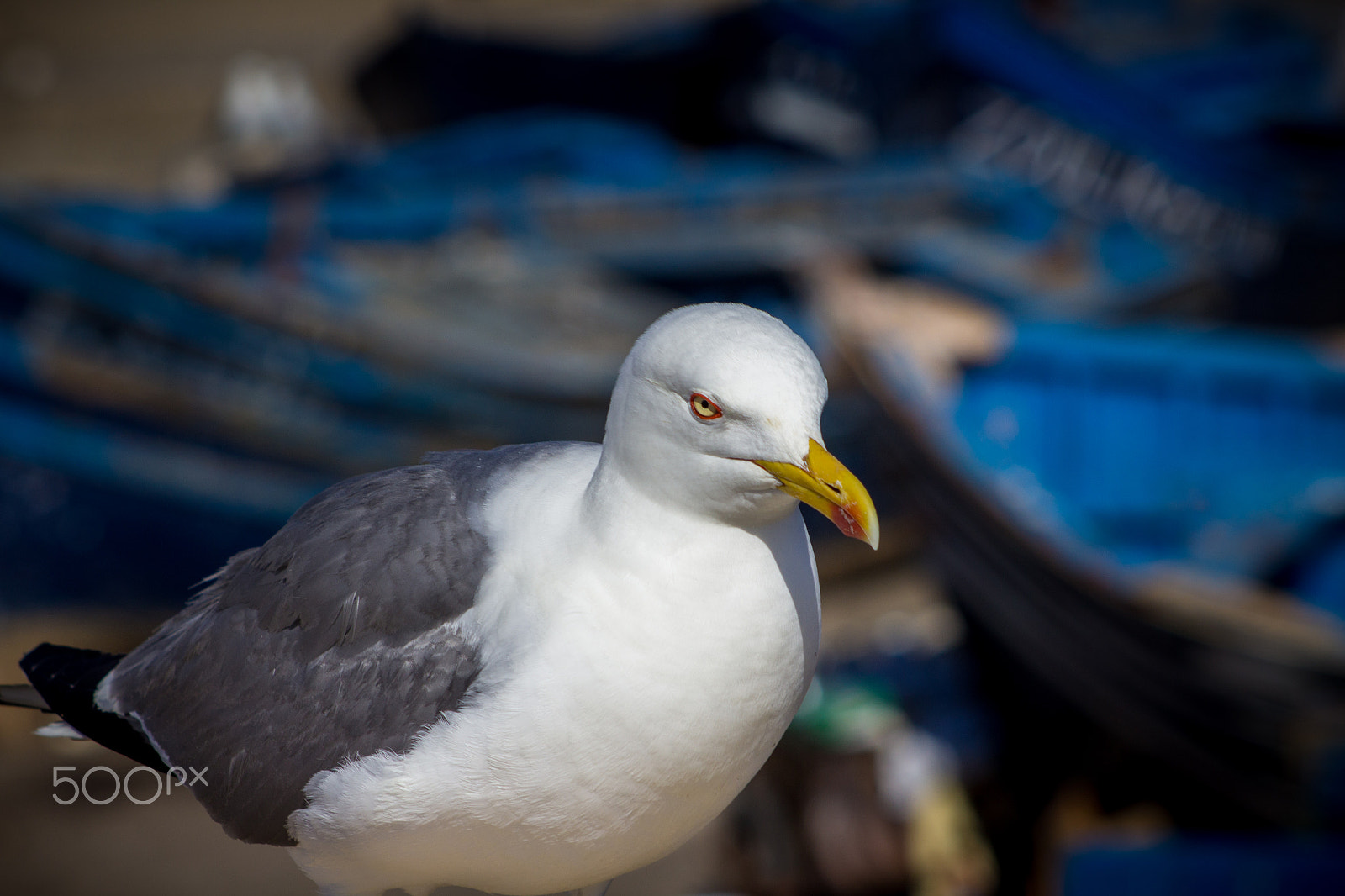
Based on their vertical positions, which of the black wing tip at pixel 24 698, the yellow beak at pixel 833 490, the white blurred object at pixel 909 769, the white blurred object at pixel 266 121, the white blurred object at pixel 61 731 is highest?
the white blurred object at pixel 266 121

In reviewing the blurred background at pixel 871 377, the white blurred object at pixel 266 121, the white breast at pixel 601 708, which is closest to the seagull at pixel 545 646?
the white breast at pixel 601 708

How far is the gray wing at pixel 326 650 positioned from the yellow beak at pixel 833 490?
1.52ft

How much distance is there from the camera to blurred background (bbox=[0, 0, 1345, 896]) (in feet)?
14.3

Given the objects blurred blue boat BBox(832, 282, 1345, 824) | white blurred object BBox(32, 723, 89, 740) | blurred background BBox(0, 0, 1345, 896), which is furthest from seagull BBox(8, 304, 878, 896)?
blurred blue boat BBox(832, 282, 1345, 824)

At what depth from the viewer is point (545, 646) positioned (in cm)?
145

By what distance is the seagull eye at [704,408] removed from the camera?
1354mm

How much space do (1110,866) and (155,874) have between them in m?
3.40

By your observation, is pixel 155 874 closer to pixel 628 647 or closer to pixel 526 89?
pixel 628 647

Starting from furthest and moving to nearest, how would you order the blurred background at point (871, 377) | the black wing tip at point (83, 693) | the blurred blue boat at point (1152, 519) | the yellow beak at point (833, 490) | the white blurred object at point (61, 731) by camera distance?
1. the blurred background at point (871, 377)
2. the blurred blue boat at point (1152, 519)
3. the white blurred object at point (61, 731)
4. the black wing tip at point (83, 693)
5. the yellow beak at point (833, 490)

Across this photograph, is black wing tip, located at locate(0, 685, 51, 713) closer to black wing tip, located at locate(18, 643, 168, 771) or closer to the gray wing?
black wing tip, located at locate(18, 643, 168, 771)

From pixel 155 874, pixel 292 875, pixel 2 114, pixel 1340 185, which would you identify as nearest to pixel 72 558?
pixel 155 874

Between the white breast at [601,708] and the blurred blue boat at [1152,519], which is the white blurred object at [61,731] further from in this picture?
the blurred blue boat at [1152,519]

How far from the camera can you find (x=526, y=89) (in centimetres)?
958

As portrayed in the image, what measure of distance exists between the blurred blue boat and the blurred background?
0.7 inches
